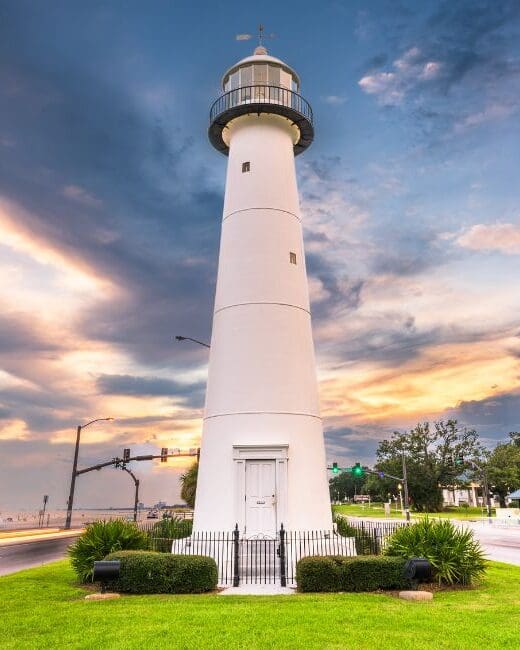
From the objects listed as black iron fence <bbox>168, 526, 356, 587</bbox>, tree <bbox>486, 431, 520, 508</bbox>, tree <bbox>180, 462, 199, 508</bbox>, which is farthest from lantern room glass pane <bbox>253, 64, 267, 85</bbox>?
tree <bbox>486, 431, 520, 508</bbox>

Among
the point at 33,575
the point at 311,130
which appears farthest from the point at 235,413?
the point at 311,130

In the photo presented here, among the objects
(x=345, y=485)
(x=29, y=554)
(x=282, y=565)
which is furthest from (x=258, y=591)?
(x=345, y=485)

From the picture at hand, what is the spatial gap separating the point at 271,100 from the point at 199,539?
1540cm

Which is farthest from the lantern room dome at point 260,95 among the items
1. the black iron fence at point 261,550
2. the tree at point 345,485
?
the tree at point 345,485

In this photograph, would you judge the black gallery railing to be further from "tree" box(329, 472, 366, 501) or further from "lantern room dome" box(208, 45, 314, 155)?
"tree" box(329, 472, 366, 501)

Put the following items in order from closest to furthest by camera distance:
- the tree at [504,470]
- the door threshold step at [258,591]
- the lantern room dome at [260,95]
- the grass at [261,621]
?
the grass at [261,621], the door threshold step at [258,591], the lantern room dome at [260,95], the tree at [504,470]

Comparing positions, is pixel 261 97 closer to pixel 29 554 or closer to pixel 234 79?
pixel 234 79

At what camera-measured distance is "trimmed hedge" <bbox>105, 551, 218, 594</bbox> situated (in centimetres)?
1312

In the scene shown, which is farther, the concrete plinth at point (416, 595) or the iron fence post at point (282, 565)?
the iron fence post at point (282, 565)

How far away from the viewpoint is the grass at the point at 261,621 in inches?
344

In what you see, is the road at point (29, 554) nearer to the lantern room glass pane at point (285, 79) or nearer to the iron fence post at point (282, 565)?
the iron fence post at point (282, 565)

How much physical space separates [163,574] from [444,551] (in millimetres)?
6985

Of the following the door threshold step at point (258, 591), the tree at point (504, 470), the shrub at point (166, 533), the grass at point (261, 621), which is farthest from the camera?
the tree at point (504, 470)

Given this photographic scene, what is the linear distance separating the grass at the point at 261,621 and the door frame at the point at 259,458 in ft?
13.0
